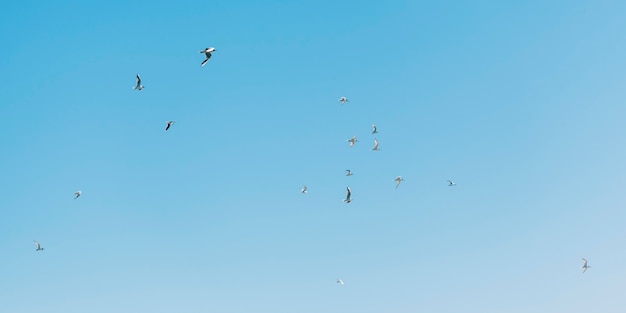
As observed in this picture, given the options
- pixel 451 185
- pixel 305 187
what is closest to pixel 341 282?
pixel 305 187

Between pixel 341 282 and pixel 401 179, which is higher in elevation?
pixel 401 179

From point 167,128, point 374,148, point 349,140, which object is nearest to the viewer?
point 167,128

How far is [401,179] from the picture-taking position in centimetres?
10144

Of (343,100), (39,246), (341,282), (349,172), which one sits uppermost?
(343,100)

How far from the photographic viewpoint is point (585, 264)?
106m

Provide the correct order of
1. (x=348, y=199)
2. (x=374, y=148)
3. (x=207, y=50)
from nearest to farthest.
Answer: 1. (x=207, y=50)
2. (x=348, y=199)
3. (x=374, y=148)

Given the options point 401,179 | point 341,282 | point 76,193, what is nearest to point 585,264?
point 401,179

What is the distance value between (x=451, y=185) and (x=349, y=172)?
1490 centimetres

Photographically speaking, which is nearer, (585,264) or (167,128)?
(167,128)

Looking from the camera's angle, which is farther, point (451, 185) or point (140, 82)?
point (451, 185)

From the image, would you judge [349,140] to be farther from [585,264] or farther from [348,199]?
[585,264]

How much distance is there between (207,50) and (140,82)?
1709 centimetres

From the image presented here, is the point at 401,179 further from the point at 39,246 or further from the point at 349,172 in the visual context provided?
the point at 39,246

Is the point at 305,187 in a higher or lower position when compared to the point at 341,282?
higher
